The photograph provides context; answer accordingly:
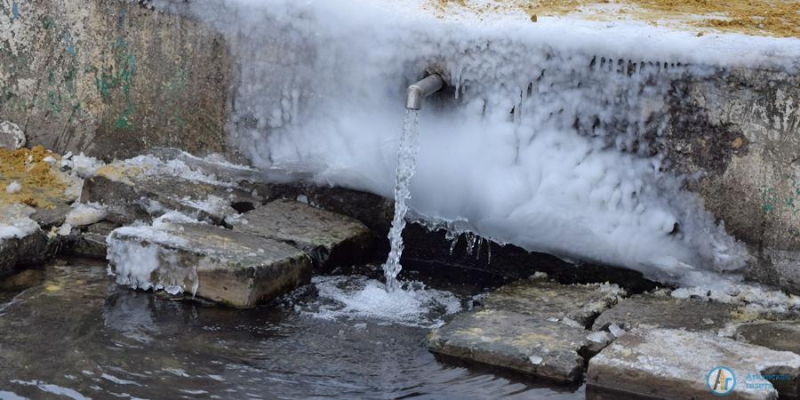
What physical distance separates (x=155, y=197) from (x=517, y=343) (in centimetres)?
222

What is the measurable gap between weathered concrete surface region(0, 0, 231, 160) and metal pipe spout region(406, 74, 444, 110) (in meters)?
1.18

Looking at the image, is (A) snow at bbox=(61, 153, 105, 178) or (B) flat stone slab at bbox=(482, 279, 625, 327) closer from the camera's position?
(B) flat stone slab at bbox=(482, 279, 625, 327)

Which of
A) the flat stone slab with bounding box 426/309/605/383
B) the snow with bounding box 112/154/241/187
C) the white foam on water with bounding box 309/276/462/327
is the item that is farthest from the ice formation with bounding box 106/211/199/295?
the flat stone slab with bounding box 426/309/605/383

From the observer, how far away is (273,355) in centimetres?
431

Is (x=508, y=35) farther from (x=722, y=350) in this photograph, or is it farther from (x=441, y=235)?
(x=722, y=350)

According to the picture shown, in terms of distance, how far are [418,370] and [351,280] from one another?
107 cm

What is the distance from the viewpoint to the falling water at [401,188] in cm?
514

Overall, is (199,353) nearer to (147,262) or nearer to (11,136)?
(147,262)

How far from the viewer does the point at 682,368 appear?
3.96 meters

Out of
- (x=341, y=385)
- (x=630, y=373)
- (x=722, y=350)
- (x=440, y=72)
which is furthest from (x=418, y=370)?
(x=440, y=72)

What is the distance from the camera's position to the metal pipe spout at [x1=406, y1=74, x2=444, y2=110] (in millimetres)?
4953

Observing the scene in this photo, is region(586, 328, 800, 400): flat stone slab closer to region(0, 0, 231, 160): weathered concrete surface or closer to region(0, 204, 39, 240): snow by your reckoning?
region(0, 0, 231, 160): weathered concrete surface

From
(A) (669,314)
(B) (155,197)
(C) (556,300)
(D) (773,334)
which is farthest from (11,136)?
(D) (773,334)

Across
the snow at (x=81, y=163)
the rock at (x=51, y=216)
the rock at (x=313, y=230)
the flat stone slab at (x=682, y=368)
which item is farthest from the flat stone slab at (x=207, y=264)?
the flat stone slab at (x=682, y=368)
